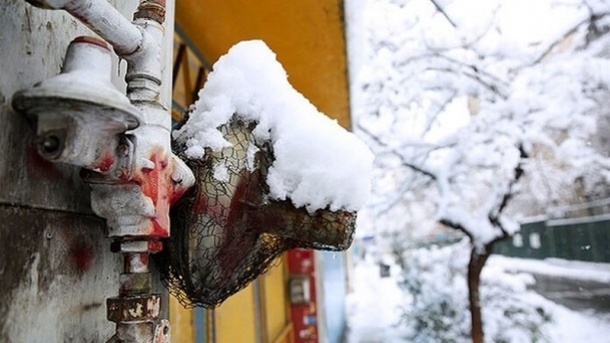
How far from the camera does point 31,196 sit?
0.70 metres

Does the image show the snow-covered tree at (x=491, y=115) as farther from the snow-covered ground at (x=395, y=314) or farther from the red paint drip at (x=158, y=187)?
the red paint drip at (x=158, y=187)

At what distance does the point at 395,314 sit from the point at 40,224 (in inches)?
380

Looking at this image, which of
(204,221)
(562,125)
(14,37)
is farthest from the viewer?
(562,125)

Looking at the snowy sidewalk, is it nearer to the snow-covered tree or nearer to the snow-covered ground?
the snow-covered ground

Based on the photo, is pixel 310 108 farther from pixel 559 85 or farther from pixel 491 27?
pixel 559 85

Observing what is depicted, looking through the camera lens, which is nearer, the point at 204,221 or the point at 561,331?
the point at 204,221

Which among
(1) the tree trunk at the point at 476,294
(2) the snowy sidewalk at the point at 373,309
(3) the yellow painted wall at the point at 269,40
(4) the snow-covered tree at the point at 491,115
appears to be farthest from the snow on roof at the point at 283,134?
(2) the snowy sidewalk at the point at 373,309

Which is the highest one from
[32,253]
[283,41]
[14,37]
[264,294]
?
[283,41]

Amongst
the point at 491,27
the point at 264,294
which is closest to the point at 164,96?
the point at 264,294

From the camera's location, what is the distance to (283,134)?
1.08m

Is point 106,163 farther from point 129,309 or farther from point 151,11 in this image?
point 151,11

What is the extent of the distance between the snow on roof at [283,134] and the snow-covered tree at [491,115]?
16.0ft

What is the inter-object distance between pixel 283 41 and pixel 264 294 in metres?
2.58

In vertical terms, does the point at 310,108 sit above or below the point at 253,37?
below
